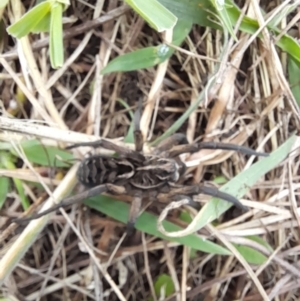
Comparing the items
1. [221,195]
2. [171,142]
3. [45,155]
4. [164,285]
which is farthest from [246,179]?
[45,155]

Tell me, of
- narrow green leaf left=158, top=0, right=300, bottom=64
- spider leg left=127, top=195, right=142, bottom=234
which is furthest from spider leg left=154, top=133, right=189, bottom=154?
narrow green leaf left=158, top=0, right=300, bottom=64

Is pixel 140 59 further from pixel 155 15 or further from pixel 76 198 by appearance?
pixel 76 198

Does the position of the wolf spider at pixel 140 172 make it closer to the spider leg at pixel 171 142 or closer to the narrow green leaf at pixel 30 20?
the spider leg at pixel 171 142

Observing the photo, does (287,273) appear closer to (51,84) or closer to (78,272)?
(78,272)

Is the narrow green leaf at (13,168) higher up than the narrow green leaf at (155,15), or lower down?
lower down

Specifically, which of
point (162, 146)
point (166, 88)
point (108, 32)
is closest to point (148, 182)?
point (162, 146)

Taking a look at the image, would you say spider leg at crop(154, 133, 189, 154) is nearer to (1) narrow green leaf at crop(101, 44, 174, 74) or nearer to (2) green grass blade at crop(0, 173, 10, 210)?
(1) narrow green leaf at crop(101, 44, 174, 74)

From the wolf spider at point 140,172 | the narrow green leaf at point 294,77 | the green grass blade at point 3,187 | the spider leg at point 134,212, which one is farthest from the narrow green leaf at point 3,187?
the narrow green leaf at point 294,77

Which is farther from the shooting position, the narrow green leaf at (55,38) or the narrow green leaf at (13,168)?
the narrow green leaf at (13,168)
